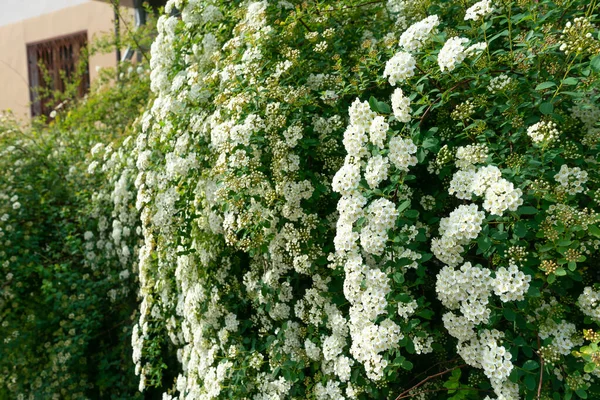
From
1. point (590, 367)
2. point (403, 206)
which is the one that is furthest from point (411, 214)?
point (590, 367)

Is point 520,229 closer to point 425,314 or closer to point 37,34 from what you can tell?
point 425,314

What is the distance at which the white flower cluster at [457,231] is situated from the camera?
61.9 inches

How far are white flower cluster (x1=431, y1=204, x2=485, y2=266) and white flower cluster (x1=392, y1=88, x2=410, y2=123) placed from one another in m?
0.33

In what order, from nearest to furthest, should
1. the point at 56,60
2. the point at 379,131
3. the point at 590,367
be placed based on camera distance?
the point at 590,367
the point at 379,131
the point at 56,60

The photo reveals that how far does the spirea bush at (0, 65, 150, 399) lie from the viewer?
3773 millimetres

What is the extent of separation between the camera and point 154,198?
116 inches

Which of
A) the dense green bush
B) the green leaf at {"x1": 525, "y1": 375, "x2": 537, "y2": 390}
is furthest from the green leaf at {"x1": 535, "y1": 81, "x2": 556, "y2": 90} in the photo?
the green leaf at {"x1": 525, "y1": 375, "x2": 537, "y2": 390}

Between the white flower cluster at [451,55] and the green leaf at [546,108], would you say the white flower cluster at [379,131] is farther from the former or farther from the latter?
the green leaf at [546,108]

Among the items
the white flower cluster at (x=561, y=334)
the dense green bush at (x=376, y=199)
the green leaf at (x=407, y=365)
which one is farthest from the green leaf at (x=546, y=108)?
the green leaf at (x=407, y=365)

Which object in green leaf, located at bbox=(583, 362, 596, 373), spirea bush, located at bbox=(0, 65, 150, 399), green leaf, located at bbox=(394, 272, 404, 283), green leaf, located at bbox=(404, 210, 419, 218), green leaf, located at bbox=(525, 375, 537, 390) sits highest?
green leaf, located at bbox=(404, 210, 419, 218)

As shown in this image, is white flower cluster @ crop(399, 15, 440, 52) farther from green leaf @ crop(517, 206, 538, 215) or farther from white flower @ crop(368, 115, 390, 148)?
green leaf @ crop(517, 206, 538, 215)

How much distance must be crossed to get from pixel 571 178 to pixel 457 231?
348 millimetres

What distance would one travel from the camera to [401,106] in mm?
1738

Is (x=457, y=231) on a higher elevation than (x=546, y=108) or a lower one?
lower
